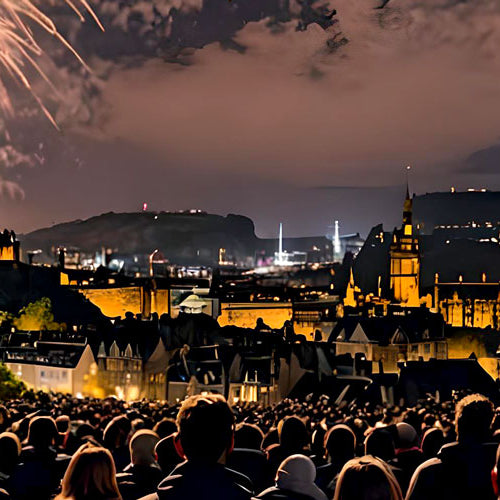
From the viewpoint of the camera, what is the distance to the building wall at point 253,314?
87125 mm

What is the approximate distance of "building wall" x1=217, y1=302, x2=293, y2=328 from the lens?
87.1 metres

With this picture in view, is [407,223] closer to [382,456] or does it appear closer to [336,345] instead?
[336,345]

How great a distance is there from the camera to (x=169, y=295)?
90250mm

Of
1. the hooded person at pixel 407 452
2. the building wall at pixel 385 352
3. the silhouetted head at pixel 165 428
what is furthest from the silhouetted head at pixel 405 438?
the building wall at pixel 385 352

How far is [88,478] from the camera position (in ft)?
18.2

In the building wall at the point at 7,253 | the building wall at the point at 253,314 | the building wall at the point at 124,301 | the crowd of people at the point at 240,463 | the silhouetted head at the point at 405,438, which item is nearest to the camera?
the crowd of people at the point at 240,463

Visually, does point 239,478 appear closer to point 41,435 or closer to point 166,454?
point 166,454

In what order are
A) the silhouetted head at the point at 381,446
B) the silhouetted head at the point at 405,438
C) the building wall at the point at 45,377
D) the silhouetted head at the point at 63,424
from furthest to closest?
1. the building wall at the point at 45,377
2. the silhouetted head at the point at 63,424
3. the silhouetted head at the point at 405,438
4. the silhouetted head at the point at 381,446

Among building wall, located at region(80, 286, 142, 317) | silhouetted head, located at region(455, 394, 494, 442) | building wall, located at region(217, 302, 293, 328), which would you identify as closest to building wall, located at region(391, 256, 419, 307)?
building wall, located at region(217, 302, 293, 328)

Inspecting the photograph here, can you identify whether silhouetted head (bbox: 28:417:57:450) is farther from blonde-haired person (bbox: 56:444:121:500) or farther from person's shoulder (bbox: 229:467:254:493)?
blonde-haired person (bbox: 56:444:121:500)

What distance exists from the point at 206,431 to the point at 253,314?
272ft

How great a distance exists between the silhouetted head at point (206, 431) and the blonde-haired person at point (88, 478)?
1.83 feet

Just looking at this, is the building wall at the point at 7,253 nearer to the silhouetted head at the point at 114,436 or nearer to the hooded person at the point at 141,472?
the silhouetted head at the point at 114,436

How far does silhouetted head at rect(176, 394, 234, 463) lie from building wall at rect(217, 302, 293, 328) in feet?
266
